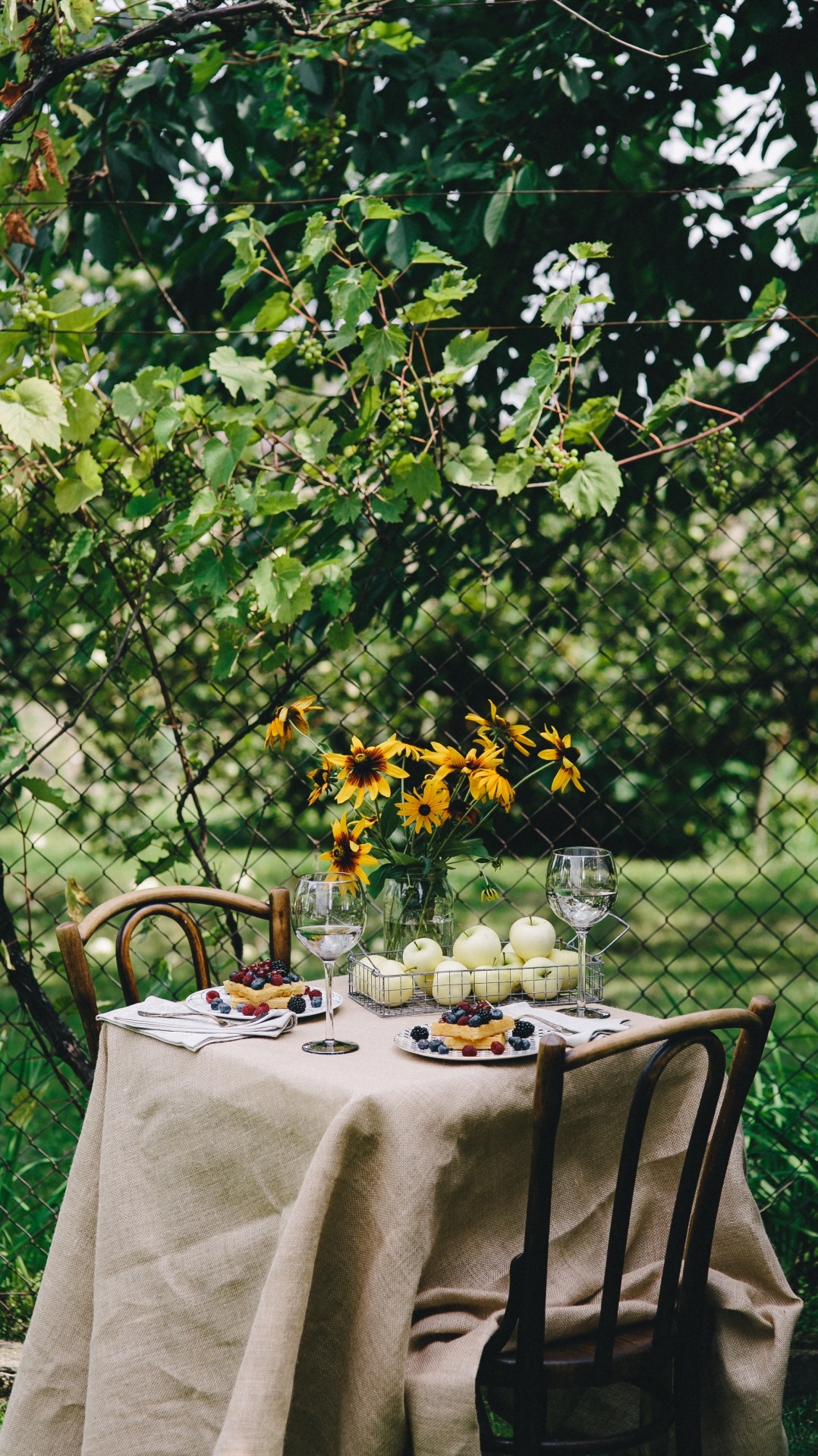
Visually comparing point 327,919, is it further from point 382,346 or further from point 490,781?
point 382,346

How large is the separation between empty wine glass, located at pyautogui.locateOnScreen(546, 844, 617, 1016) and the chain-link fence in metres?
0.42

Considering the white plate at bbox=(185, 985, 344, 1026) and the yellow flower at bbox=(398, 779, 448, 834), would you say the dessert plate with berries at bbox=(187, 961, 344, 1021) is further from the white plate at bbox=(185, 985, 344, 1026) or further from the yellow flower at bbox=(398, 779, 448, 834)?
the yellow flower at bbox=(398, 779, 448, 834)

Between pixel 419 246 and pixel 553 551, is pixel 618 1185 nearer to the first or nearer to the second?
pixel 553 551

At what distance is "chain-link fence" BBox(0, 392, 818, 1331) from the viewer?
265cm

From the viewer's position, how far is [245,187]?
3.11 m

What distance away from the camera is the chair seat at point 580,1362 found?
149cm

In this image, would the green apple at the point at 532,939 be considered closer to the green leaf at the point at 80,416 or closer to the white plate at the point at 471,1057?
the white plate at the point at 471,1057

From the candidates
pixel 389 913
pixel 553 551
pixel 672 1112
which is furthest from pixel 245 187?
pixel 672 1112

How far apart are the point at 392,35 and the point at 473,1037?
230 cm

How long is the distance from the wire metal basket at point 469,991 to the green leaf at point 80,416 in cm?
129

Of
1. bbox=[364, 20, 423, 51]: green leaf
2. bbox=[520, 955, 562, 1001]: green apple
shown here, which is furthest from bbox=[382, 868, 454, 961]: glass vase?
bbox=[364, 20, 423, 51]: green leaf

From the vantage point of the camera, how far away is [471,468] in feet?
8.11

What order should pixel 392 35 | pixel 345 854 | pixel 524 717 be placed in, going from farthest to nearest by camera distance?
pixel 524 717 → pixel 392 35 → pixel 345 854

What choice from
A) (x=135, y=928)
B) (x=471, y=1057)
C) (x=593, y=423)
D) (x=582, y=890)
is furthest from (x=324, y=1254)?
(x=593, y=423)
